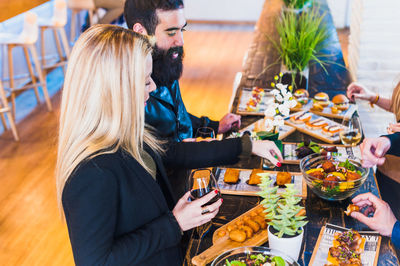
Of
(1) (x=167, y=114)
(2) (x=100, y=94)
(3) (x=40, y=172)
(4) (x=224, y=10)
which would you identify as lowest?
(3) (x=40, y=172)

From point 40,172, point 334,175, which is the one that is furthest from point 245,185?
point 40,172

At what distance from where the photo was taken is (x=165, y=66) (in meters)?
2.00

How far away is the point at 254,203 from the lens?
5.57ft

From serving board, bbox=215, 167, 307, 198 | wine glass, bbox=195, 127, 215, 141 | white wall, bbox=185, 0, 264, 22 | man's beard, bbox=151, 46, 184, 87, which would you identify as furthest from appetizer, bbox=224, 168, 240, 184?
white wall, bbox=185, 0, 264, 22

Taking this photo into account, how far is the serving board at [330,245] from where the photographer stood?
4.50 ft

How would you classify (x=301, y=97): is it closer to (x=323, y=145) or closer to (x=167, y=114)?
(x=323, y=145)

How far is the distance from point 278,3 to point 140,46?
4190 millimetres

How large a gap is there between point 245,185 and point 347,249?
0.53 metres

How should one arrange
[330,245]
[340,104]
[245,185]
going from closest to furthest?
[330,245]
[245,185]
[340,104]

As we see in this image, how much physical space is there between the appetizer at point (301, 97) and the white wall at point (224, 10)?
6.60 metres

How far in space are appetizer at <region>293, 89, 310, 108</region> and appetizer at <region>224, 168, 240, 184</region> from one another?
892mm

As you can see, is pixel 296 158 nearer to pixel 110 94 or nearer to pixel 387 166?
pixel 387 166

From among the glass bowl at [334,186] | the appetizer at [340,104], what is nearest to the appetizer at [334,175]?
the glass bowl at [334,186]

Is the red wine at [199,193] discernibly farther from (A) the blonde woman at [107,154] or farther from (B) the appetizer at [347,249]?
(B) the appetizer at [347,249]
